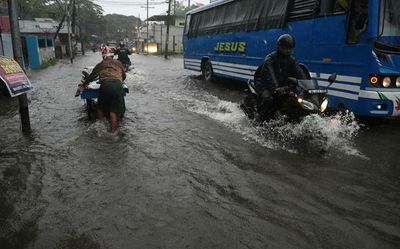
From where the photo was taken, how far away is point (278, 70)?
6613 millimetres

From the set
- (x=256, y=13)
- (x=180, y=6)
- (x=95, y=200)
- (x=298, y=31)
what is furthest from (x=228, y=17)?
(x=180, y=6)

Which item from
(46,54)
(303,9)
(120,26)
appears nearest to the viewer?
(303,9)

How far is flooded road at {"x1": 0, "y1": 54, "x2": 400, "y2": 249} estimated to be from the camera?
3.48m

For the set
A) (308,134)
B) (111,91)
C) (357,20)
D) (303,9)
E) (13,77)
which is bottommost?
(308,134)

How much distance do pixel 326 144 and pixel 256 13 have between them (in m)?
6.87

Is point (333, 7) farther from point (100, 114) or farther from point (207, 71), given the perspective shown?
point (207, 71)

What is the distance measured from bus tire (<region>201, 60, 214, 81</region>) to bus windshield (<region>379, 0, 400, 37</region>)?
9.05m

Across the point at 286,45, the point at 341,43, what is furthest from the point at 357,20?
the point at 286,45

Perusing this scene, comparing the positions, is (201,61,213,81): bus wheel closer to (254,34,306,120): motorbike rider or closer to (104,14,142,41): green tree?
(254,34,306,120): motorbike rider

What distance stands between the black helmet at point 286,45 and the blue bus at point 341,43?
1.70 meters

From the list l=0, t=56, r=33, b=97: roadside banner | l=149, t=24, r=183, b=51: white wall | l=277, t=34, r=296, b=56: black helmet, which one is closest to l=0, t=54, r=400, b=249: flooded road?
l=0, t=56, r=33, b=97: roadside banner

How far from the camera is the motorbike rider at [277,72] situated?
6.35 metres

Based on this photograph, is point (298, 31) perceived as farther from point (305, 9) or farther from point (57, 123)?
point (57, 123)

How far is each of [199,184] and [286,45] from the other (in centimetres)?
305
